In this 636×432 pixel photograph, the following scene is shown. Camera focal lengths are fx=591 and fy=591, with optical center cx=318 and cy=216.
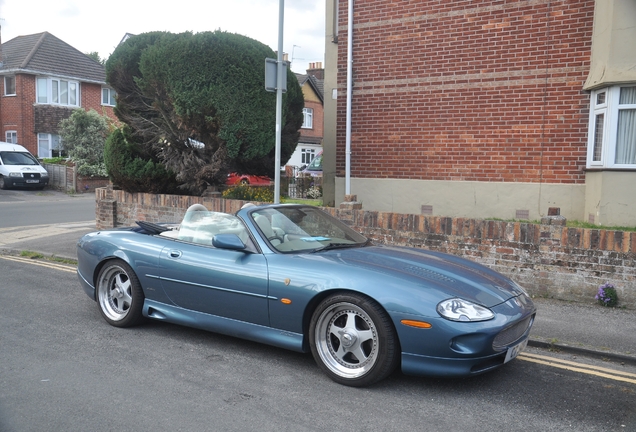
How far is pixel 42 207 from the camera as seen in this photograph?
2033cm

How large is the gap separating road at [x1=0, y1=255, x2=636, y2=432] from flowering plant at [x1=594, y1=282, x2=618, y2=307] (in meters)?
2.12

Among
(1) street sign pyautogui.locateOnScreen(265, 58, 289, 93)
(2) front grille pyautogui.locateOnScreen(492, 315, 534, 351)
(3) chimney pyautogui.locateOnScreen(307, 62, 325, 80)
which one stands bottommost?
(2) front grille pyautogui.locateOnScreen(492, 315, 534, 351)

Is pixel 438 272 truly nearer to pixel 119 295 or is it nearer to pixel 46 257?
pixel 119 295

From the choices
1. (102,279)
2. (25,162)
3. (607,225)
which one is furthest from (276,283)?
(25,162)

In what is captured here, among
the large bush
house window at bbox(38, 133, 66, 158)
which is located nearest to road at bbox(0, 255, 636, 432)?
the large bush

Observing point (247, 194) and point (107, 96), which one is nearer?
point (247, 194)

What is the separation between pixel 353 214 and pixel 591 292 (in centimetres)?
339

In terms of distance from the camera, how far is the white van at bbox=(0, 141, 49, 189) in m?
25.6

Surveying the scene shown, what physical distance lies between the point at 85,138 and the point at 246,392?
27.6 m

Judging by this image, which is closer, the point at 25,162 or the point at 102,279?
the point at 102,279

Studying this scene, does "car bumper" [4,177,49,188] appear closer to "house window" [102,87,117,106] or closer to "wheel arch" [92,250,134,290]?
"house window" [102,87,117,106]

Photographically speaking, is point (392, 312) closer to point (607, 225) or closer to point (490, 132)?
point (607, 225)

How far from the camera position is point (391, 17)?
11.8 meters

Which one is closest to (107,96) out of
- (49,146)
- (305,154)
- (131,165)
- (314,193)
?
(49,146)
